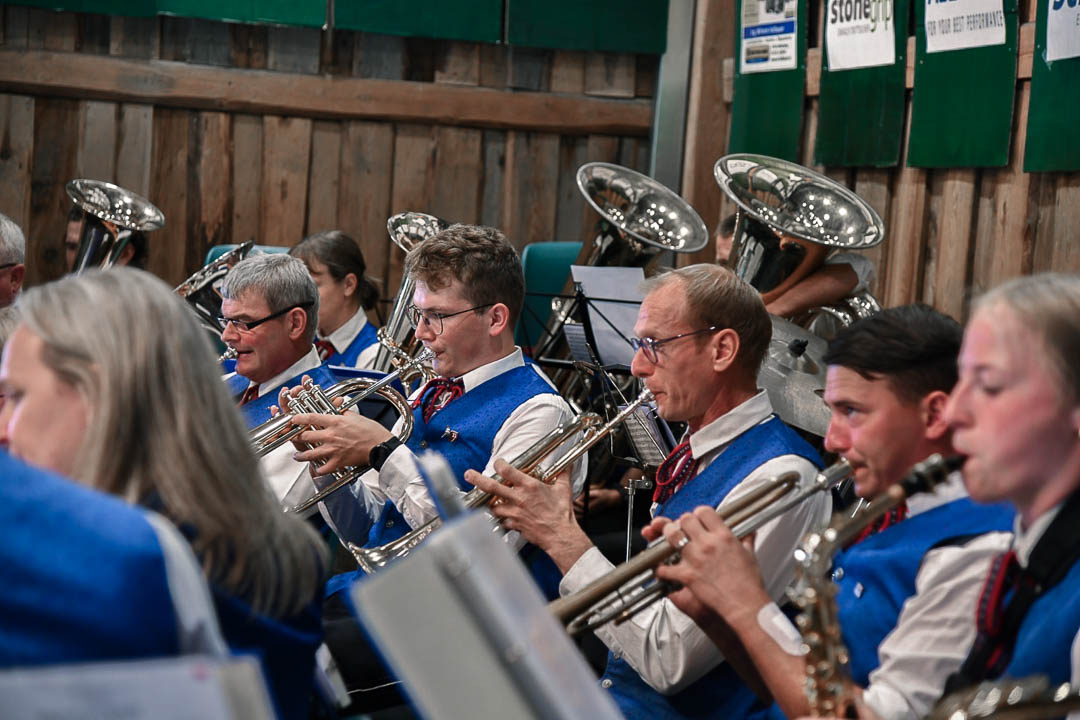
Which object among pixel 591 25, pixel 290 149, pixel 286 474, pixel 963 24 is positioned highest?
pixel 591 25

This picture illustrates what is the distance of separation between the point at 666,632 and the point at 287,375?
1734 millimetres

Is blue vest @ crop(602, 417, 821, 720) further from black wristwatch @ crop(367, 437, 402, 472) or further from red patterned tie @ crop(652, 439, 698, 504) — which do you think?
black wristwatch @ crop(367, 437, 402, 472)

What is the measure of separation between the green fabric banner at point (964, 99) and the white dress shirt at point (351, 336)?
2.37 m

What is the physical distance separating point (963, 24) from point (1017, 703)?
3847 mm

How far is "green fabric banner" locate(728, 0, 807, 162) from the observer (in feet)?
18.7

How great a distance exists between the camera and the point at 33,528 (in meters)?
1.19

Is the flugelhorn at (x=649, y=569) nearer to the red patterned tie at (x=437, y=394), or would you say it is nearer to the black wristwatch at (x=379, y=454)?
the black wristwatch at (x=379, y=454)

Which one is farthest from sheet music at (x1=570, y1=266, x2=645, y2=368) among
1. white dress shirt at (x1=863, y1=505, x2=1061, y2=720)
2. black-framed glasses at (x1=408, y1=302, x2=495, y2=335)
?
white dress shirt at (x1=863, y1=505, x2=1061, y2=720)

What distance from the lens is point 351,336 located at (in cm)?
496

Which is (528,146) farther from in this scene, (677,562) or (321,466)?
(677,562)

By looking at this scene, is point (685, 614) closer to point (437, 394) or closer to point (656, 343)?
point (656, 343)

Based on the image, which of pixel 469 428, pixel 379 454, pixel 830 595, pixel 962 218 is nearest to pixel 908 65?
pixel 962 218

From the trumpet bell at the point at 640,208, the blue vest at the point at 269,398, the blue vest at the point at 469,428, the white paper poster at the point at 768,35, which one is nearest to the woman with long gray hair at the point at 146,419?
the blue vest at the point at 469,428

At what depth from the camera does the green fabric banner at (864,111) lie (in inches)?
199
